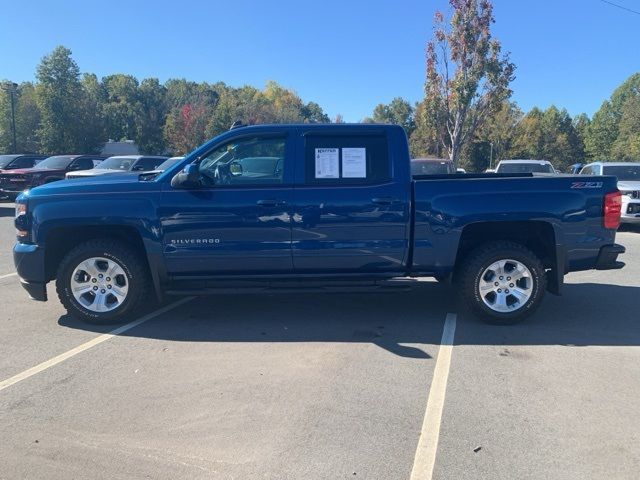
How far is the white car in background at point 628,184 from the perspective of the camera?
1263 centimetres

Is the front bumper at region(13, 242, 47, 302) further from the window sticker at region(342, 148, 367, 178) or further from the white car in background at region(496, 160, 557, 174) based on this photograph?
the white car in background at region(496, 160, 557, 174)

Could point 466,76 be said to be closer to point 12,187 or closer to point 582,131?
point 12,187

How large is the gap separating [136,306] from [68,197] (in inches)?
50.6

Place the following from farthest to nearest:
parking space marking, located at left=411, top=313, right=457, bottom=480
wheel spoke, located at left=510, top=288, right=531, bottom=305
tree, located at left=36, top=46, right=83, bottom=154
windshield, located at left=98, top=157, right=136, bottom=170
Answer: tree, located at left=36, top=46, right=83, bottom=154, windshield, located at left=98, top=157, right=136, bottom=170, wheel spoke, located at left=510, top=288, right=531, bottom=305, parking space marking, located at left=411, top=313, right=457, bottom=480

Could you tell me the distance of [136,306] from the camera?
546cm

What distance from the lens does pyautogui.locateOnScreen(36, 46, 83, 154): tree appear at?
43506 mm

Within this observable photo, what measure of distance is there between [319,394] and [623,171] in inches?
538

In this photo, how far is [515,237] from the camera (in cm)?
565

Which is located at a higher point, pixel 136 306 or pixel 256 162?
pixel 256 162

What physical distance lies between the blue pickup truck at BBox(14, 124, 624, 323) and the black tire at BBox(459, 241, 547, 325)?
0.04ft

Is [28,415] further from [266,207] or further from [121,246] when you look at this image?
[266,207]

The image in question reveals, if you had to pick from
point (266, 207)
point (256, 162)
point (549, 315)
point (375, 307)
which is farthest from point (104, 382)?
point (549, 315)

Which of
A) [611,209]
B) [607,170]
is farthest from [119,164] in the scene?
[611,209]

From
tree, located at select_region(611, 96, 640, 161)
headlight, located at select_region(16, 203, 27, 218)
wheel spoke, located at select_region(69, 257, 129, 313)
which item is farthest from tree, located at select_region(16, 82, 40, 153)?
tree, located at select_region(611, 96, 640, 161)
